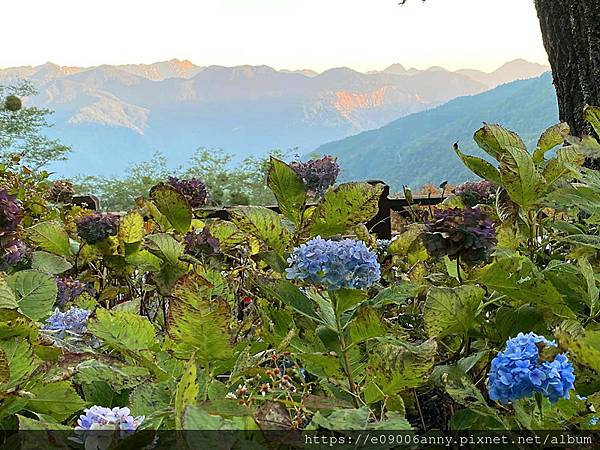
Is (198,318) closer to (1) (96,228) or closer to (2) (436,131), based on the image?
(1) (96,228)

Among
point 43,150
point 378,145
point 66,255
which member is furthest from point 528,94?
point 66,255

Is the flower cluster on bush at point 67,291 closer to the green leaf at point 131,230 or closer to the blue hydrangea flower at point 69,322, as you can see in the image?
the green leaf at point 131,230

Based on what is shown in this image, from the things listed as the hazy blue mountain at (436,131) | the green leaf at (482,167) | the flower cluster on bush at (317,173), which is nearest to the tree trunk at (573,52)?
the flower cluster on bush at (317,173)

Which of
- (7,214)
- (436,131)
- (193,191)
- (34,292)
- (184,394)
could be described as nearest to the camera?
(184,394)

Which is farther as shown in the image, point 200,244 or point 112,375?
point 200,244

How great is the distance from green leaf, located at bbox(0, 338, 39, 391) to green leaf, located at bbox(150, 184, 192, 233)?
0.27 meters

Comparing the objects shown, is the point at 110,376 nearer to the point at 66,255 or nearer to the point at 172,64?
the point at 66,255

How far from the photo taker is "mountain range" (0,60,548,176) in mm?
68312

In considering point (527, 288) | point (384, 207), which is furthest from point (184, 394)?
point (384, 207)

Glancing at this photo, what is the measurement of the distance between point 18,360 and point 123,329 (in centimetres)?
7

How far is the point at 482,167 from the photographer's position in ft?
2.10

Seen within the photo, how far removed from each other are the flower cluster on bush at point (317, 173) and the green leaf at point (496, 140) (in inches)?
Result: 15.5

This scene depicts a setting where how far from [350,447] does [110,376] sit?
0.54ft

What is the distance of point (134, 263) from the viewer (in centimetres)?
80
